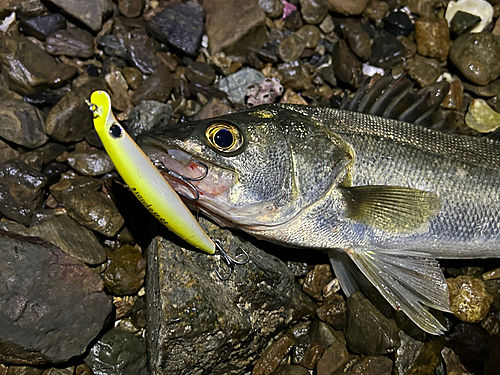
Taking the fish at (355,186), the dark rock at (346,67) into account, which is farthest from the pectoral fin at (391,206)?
the dark rock at (346,67)

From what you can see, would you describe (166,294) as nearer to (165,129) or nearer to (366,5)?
(165,129)

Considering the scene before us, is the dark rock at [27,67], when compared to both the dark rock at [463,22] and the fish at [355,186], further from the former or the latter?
the dark rock at [463,22]

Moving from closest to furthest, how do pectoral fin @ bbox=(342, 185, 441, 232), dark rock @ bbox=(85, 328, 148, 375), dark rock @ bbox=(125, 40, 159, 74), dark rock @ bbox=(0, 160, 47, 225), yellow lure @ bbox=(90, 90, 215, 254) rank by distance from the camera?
yellow lure @ bbox=(90, 90, 215, 254) → pectoral fin @ bbox=(342, 185, 441, 232) → dark rock @ bbox=(85, 328, 148, 375) → dark rock @ bbox=(0, 160, 47, 225) → dark rock @ bbox=(125, 40, 159, 74)

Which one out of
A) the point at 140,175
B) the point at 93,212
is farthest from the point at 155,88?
the point at 140,175

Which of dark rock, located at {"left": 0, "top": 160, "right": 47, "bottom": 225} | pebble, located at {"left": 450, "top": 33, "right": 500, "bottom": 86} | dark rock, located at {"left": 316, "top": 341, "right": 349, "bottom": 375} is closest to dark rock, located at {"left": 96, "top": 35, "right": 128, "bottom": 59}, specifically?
dark rock, located at {"left": 0, "top": 160, "right": 47, "bottom": 225}

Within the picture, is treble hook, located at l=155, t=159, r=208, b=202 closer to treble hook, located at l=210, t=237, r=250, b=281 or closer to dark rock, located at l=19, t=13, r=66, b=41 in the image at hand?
treble hook, located at l=210, t=237, r=250, b=281

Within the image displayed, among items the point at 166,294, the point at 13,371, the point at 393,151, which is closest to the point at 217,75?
the point at 393,151

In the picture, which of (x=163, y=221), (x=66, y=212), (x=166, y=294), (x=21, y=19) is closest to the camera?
(x=163, y=221)
